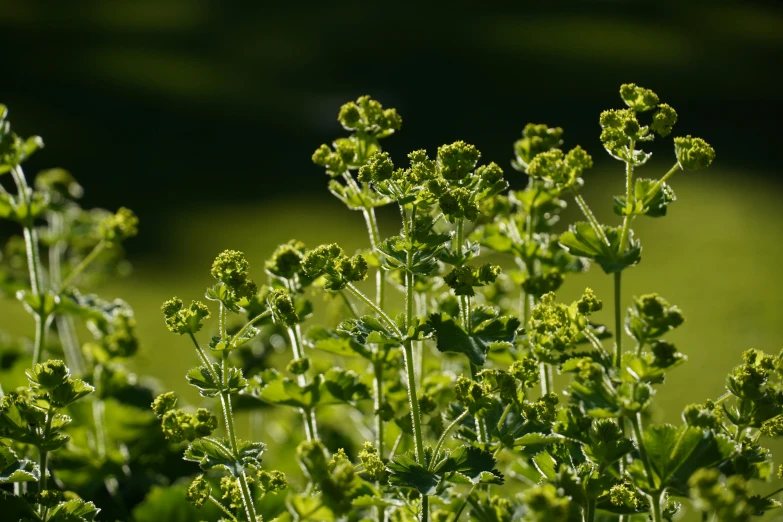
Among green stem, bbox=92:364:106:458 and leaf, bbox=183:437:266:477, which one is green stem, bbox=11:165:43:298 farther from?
leaf, bbox=183:437:266:477

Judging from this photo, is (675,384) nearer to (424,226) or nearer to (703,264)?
(703,264)

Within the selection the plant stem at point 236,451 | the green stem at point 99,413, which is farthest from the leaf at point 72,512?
the green stem at point 99,413

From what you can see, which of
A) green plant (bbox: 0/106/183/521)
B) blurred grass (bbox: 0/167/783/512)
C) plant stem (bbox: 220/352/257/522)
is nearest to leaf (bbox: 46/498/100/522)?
green plant (bbox: 0/106/183/521)

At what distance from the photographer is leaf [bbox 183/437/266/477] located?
49cm

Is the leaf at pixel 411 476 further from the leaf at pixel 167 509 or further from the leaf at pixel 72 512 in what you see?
the leaf at pixel 167 509

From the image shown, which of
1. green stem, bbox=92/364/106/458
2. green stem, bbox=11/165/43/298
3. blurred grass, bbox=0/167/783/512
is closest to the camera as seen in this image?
green stem, bbox=11/165/43/298

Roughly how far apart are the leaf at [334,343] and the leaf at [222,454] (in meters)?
0.14

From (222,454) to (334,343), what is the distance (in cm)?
17

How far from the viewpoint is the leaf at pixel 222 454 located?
0.49 m

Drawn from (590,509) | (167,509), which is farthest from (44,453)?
(590,509)

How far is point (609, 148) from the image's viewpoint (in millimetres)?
560

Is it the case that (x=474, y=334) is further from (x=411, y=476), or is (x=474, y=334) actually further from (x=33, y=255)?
(x=33, y=255)

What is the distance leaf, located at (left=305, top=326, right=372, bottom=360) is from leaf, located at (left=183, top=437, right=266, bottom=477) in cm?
14

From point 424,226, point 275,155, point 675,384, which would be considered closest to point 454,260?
point 424,226
